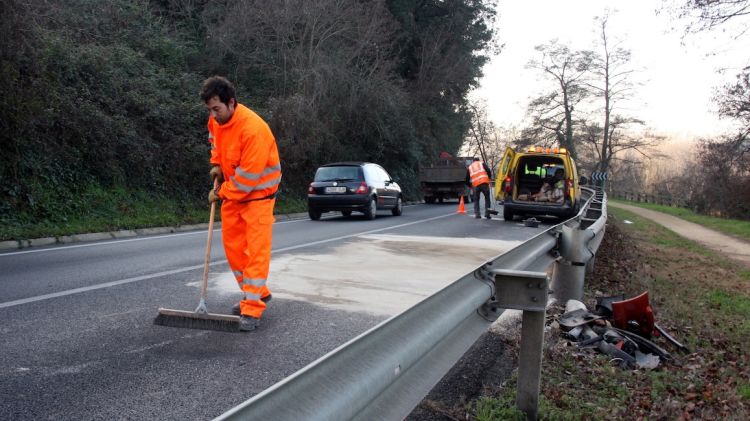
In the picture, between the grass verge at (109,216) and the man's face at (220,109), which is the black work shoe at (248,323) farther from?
the grass verge at (109,216)

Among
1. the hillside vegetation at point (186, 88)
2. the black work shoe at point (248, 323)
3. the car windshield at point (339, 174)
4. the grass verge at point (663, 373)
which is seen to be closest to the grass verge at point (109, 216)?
the hillside vegetation at point (186, 88)

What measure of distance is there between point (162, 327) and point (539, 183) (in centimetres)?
1375

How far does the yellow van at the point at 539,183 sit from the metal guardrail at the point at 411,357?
38.9ft

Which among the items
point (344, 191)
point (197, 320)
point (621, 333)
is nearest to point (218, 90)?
point (197, 320)

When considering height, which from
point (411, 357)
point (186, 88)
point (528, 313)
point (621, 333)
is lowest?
point (621, 333)

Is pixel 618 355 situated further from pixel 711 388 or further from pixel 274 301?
pixel 274 301

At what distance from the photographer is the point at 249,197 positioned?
5.05 m

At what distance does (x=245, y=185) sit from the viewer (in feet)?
16.3

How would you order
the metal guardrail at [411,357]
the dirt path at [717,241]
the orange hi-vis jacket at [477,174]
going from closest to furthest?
the metal guardrail at [411,357], the dirt path at [717,241], the orange hi-vis jacket at [477,174]

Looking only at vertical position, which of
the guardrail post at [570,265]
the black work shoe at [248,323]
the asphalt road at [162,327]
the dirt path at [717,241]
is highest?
the guardrail post at [570,265]

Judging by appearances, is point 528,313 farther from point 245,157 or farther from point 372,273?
point 372,273

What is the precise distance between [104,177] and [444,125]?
26262mm

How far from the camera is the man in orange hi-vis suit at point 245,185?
494 cm

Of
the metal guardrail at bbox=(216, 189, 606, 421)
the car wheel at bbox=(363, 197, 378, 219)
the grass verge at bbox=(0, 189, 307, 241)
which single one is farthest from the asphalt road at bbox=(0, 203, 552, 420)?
the car wheel at bbox=(363, 197, 378, 219)
